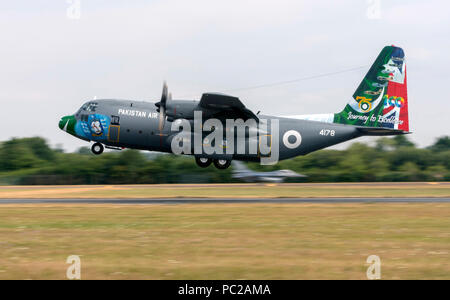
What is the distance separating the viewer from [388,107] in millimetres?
34750

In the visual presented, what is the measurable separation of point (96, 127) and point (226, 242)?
17324 mm

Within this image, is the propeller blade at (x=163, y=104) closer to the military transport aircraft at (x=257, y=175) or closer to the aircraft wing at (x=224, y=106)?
the aircraft wing at (x=224, y=106)

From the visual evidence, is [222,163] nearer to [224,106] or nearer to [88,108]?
[224,106]

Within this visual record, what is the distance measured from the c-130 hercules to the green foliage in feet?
106

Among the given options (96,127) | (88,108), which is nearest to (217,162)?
(96,127)

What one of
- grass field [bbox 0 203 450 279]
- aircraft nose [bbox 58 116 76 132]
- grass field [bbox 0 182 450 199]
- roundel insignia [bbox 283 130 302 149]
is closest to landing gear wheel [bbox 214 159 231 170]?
roundel insignia [bbox 283 130 302 149]

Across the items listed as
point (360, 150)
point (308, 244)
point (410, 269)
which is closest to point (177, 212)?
point (308, 244)

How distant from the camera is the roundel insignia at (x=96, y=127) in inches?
1284

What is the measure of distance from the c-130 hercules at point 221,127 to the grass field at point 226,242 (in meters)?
5.46

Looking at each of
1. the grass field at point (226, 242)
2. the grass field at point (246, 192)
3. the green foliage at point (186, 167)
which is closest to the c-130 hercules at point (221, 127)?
the grass field at point (226, 242)

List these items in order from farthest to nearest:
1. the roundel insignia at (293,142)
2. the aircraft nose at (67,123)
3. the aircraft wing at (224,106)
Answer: the aircraft nose at (67,123), the roundel insignia at (293,142), the aircraft wing at (224,106)

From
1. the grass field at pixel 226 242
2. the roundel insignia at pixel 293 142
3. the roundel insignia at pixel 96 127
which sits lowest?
the grass field at pixel 226 242
